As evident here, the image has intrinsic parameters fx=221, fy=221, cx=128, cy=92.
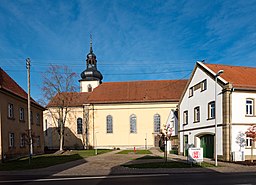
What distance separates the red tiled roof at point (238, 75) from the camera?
19.5 m

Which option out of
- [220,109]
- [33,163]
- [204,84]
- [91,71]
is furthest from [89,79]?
[220,109]

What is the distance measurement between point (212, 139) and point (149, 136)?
855 inches

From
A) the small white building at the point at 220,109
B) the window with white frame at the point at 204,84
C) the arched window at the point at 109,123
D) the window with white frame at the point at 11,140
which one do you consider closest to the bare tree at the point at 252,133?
the small white building at the point at 220,109

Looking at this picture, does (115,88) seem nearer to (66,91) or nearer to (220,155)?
(66,91)

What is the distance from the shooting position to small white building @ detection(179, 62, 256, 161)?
18719 millimetres

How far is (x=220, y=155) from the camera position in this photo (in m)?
19.5

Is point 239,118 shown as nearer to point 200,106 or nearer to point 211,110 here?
point 211,110

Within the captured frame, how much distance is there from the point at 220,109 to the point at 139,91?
26226 mm

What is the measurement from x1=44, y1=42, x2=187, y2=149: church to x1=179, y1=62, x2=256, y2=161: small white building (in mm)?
15391

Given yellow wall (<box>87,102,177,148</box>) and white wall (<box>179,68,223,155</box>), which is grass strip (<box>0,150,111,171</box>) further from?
yellow wall (<box>87,102,177,148</box>)

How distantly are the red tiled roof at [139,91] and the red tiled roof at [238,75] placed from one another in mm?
18987

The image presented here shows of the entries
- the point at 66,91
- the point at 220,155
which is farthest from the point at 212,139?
the point at 66,91

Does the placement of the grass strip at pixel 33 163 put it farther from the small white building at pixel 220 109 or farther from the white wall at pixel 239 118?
the white wall at pixel 239 118

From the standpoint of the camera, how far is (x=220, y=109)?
19.7 meters
